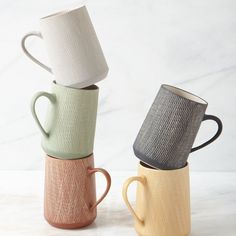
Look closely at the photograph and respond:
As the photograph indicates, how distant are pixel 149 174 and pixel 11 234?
0.25 meters

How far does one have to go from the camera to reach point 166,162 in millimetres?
814

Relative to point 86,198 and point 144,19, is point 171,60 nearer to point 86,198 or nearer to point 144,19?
point 144,19

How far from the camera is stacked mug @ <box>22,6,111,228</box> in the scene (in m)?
0.83

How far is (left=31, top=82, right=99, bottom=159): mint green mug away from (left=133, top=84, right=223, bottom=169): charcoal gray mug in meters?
0.10

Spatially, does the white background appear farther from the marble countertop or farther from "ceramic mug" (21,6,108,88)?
"ceramic mug" (21,6,108,88)

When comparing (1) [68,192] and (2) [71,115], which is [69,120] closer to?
(2) [71,115]

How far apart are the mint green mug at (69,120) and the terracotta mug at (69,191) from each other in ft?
0.06

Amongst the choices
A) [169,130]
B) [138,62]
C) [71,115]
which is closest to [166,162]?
[169,130]

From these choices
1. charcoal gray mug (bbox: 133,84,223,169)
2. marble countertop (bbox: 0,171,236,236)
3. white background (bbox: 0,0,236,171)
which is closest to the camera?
charcoal gray mug (bbox: 133,84,223,169)

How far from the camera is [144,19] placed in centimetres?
110

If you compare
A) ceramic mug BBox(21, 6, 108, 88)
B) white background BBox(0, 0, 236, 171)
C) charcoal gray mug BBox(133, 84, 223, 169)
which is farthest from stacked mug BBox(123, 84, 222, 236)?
white background BBox(0, 0, 236, 171)

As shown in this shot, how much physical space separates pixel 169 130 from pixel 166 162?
0.05 meters

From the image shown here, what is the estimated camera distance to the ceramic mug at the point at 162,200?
0.83 meters

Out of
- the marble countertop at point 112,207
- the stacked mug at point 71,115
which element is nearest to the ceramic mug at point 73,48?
the stacked mug at point 71,115
